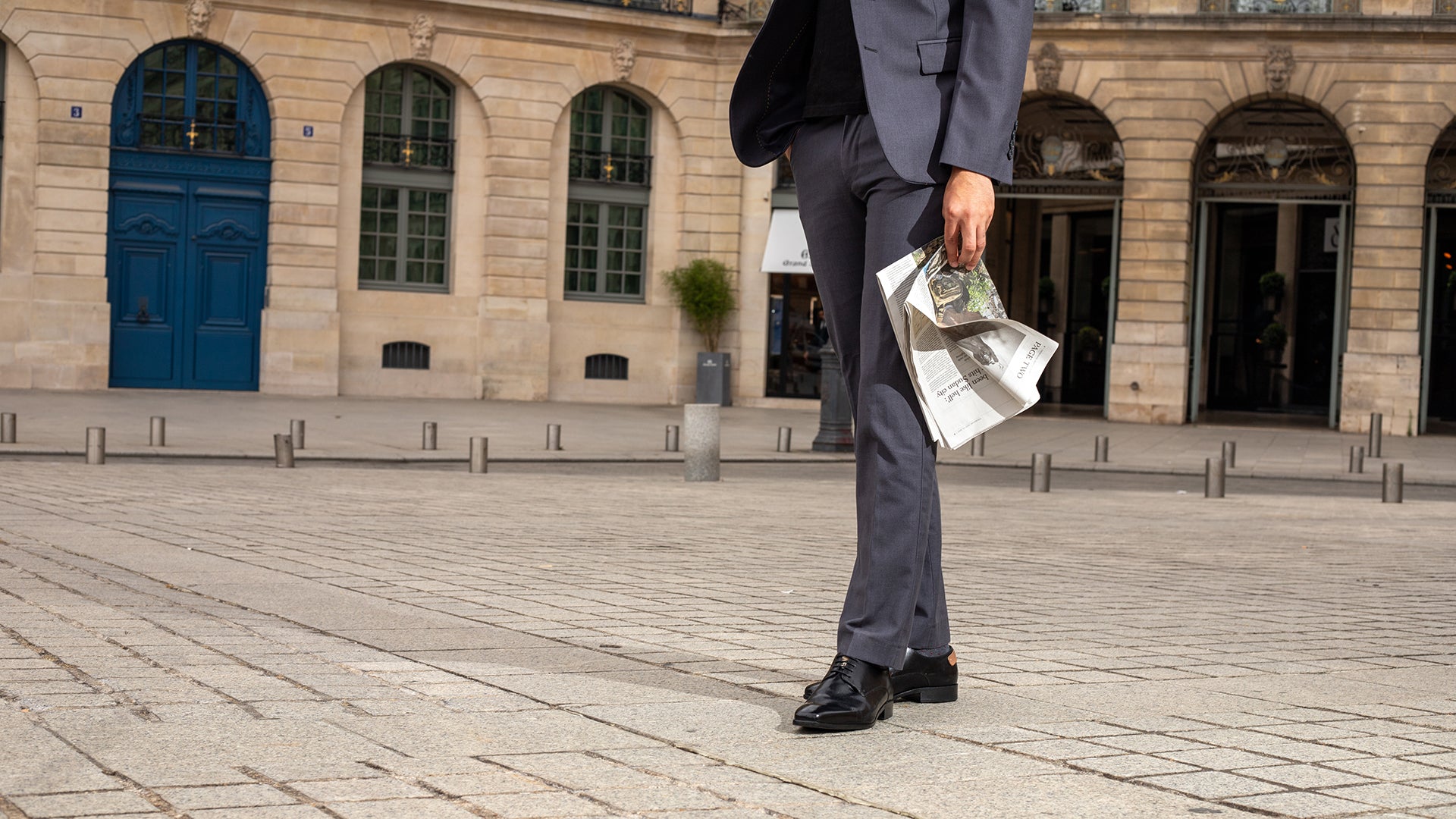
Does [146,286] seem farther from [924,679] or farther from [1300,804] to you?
[1300,804]

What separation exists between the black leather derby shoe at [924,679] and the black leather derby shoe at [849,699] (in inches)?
5.0

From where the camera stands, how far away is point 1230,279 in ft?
113

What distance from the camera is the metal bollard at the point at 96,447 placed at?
13461mm

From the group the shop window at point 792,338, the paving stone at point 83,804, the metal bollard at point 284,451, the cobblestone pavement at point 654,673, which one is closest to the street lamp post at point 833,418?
the metal bollard at point 284,451

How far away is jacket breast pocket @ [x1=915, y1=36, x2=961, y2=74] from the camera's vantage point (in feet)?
13.0

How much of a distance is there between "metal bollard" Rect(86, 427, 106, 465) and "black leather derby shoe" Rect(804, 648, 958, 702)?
10704 millimetres

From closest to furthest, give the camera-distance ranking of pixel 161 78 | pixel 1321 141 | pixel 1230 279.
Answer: pixel 161 78 < pixel 1321 141 < pixel 1230 279

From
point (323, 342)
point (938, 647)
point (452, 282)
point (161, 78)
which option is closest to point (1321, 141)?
point (452, 282)

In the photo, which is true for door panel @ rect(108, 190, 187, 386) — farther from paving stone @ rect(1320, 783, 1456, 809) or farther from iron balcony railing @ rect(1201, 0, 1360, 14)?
paving stone @ rect(1320, 783, 1456, 809)

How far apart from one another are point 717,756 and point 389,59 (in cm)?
2583

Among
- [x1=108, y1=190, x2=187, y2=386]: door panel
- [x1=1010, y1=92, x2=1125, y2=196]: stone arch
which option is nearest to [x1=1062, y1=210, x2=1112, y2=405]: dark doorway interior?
[x1=1010, y1=92, x2=1125, y2=196]: stone arch

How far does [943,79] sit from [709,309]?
25.4 m

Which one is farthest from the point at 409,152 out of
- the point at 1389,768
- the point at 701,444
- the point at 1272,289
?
the point at 1389,768

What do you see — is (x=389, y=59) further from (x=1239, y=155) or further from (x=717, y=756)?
(x=717, y=756)
